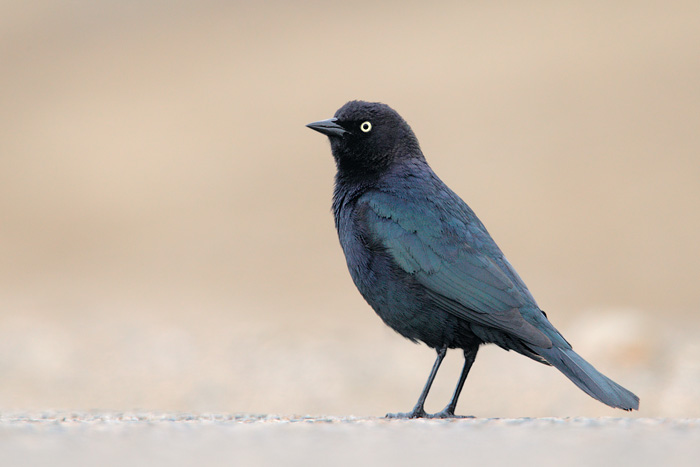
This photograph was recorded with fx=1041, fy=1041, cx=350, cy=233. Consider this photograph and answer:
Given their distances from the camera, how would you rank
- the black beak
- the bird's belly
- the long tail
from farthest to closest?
the black beak < the bird's belly < the long tail

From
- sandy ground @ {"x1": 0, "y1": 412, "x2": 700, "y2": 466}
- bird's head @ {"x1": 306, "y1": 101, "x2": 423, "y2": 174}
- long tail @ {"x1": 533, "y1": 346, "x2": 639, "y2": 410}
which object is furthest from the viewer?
bird's head @ {"x1": 306, "y1": 101, "x2": 423, "y2": 174}

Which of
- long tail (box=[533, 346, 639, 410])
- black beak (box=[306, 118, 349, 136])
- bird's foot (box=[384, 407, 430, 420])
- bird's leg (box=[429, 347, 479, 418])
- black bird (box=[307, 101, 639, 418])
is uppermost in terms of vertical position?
black beak (box=[306, 118, 349, 136])

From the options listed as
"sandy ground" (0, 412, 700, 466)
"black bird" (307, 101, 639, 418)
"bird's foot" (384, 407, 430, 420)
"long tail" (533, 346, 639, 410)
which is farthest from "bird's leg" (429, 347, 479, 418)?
"sandy ground" (0, 412, 700, 466)

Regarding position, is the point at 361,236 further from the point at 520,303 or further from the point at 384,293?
the point at 520,303

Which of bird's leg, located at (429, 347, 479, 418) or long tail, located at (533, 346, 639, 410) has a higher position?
long tail, located at (533, 346, 639, 410)

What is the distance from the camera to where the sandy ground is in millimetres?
3707

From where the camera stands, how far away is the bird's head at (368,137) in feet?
23.2

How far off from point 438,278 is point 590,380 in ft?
3.52

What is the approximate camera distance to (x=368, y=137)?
7.12 meters

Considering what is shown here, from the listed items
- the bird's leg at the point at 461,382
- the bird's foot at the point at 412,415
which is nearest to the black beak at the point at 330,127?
the bird's leg at the point at 461,382

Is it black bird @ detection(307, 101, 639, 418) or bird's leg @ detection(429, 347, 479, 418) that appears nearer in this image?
black bird @ detection(307, 101, 639, 418)

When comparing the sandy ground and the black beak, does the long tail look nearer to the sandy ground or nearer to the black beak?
the sandy ground

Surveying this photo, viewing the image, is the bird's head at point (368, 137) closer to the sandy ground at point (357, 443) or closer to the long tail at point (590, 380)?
the long tail at point (590, 380)

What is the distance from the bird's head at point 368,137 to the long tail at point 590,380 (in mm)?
1886
